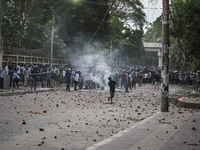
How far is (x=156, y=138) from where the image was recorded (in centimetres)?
730

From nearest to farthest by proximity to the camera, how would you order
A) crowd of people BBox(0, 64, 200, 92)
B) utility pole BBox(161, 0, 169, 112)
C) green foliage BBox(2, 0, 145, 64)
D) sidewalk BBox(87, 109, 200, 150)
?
sidewalk BBox(87, 109, 200, 150) → utility pole BBox(161, 0, 169, 112) → crowd of people BBox(0, 64, 200, 92) → green foliage BBox(2, 0, 145, 64)

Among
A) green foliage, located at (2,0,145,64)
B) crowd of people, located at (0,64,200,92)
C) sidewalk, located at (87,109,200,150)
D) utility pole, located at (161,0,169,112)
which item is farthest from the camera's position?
green foliage, located at (2,0,145,64)

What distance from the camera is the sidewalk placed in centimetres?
639

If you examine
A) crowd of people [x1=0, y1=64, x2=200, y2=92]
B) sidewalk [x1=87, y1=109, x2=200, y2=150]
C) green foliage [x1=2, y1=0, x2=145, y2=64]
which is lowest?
sidewalk [x1=87, y1=109, x2=200, y2=150]

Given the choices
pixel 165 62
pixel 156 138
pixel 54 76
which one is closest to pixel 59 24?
pixel 54 76

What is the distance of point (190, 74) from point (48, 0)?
74.1 ft

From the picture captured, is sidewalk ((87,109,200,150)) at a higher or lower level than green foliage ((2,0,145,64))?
lower

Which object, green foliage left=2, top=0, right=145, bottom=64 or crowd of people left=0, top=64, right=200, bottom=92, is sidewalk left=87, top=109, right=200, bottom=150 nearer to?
crowd of people left=0, top=64, right=200, bottom=92

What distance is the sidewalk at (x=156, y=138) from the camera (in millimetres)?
6387

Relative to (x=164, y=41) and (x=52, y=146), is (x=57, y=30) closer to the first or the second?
(x=164, y=41)

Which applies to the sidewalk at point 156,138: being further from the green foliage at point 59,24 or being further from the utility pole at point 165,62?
the green foliage at point 59,24

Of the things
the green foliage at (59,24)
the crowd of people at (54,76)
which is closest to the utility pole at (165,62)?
the crowd of people at (54,76)

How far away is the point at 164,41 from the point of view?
12.9 metres

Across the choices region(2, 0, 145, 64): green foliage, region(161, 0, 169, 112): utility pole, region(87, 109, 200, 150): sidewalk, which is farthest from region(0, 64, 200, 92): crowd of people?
region(87, 109, 200, 150): sidewalk
